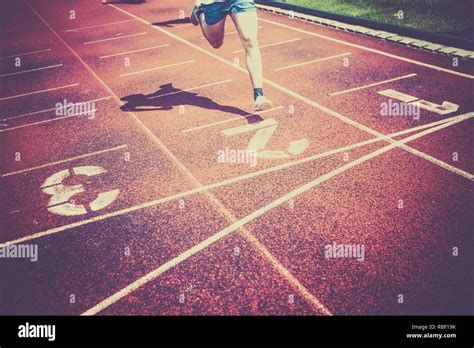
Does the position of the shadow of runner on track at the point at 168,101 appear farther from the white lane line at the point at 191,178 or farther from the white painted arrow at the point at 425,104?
the white painted arrow at the point at 425,104

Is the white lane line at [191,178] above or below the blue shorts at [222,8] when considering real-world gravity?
below

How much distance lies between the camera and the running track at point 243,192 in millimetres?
3248

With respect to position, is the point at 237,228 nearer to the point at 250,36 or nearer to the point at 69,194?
the point at 69,194

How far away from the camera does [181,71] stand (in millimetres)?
8953

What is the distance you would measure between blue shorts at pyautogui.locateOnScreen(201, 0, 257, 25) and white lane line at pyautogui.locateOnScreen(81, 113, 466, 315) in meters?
2.72

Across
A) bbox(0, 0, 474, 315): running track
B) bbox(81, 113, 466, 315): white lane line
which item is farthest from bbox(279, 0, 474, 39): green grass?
bbox(81, 113, 466, 315): white lane line

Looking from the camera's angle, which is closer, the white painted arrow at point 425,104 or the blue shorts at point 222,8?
the blue shorts at point 222,8

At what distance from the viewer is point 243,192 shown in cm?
449

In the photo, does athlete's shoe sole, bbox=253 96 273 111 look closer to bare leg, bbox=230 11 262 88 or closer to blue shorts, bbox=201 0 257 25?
bare leg, bbox=230 11 262 88

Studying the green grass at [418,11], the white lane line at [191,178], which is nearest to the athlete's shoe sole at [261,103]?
the white lane line at [191,178]

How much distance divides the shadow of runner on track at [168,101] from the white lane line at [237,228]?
87.8 inches

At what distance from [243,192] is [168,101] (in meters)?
3.57

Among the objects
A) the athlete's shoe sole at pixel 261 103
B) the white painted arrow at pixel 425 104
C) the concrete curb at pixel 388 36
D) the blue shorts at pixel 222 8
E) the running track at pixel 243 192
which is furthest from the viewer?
the concrete curb at pixel 388 36
